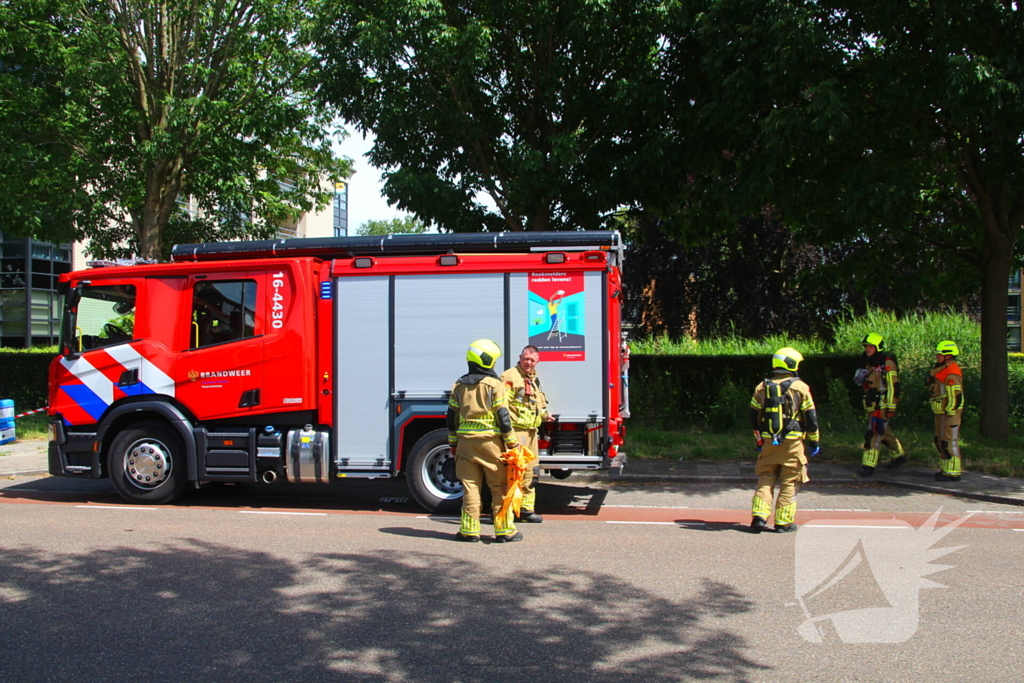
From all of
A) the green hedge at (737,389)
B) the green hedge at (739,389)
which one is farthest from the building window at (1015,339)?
the green hedge at (739,389)

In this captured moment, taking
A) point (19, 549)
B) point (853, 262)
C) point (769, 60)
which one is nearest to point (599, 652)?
point (19, 549)

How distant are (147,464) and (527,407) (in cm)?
407

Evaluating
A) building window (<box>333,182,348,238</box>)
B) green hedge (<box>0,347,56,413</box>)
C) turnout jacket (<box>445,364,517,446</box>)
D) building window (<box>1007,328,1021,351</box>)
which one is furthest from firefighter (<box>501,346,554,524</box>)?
building window (<box>333,182,348,238</box>)

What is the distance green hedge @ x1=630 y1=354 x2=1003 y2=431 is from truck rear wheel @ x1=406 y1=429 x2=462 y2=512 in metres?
7.21

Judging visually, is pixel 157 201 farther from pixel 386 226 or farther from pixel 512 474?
pixel 386 226

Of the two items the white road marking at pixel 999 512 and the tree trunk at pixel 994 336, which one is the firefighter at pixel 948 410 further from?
the tree trunk at pixel 994 336

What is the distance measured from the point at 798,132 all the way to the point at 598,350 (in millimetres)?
4314

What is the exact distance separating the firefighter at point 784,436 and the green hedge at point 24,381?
600 inches

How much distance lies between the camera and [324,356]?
28.8 feet

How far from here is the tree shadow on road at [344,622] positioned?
4363 mm

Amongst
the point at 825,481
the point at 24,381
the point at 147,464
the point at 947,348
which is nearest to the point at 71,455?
the point at 147,464

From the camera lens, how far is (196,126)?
16.1 meters

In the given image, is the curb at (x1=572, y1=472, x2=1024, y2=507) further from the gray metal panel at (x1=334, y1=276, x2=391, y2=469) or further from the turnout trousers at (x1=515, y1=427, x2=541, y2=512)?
the gray metal panel at (x1=334, y1=276, x2=391, y2=469)

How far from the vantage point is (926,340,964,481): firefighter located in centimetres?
1015
